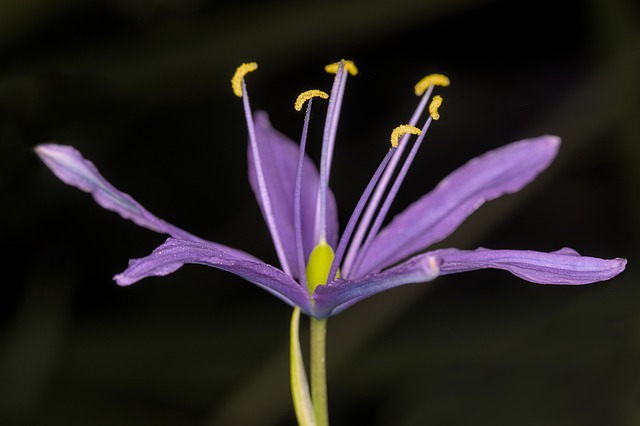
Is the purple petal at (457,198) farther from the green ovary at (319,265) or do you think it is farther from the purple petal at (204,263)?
the purple petal at (204,263)

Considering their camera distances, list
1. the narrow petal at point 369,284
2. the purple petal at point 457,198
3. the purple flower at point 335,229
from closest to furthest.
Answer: the narrow petal at point 369,284, the purple flower at point 335,229, the purple petal at point 457,198

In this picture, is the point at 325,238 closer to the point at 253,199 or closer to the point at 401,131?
the point at 401,131

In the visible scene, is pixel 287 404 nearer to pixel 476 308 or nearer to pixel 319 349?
pixel 476 308

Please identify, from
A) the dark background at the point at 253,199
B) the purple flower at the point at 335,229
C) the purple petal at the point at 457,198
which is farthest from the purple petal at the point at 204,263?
the dark background at the point at 253,199

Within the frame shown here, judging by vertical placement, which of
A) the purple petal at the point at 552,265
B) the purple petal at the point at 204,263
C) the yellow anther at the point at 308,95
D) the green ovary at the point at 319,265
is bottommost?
the purple petal at the point at 552,265

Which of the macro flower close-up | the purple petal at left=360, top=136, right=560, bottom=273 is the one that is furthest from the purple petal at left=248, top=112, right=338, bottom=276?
the purple petal at left=360, top=136, right=560, bottom=273

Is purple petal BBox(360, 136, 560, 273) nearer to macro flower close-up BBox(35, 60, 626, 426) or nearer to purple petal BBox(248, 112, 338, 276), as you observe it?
macro flower close-up BBox(35, 60, 626, 426)

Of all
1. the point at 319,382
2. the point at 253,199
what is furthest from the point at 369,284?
the point at 253,199
